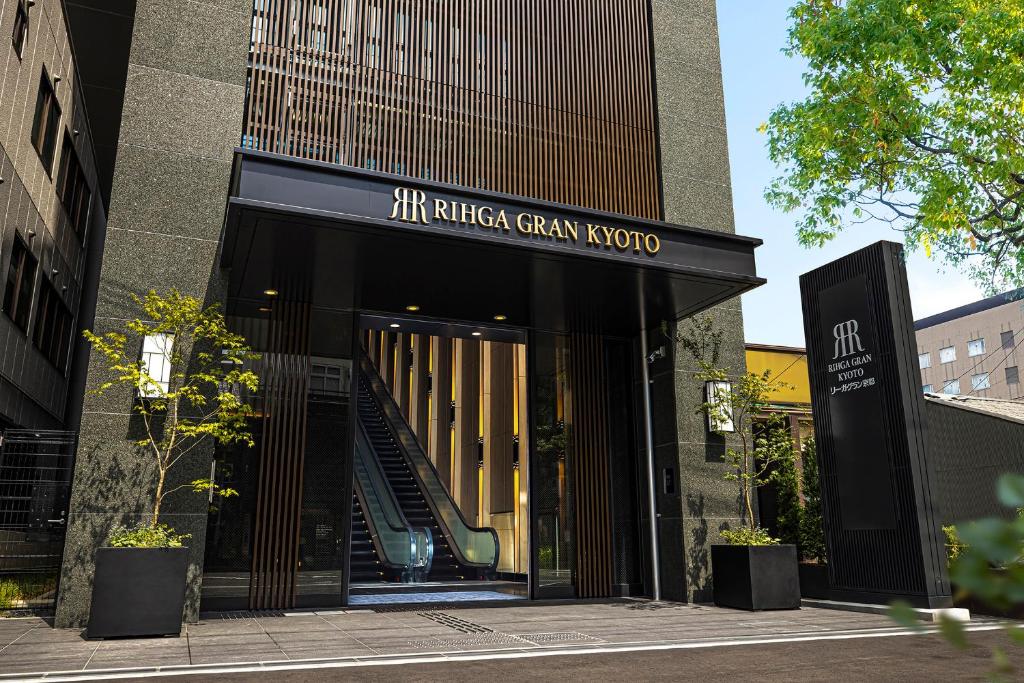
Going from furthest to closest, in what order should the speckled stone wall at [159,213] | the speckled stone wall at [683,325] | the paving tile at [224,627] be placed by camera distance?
the speckled stone wall at [683,325]
the speckled stone wall at [159,213]
the paving tile at [224,627]

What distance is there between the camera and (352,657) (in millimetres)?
6457

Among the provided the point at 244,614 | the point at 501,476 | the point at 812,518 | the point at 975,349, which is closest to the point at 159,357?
the point at 244,614

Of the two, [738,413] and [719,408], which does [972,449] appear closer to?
[738,413]

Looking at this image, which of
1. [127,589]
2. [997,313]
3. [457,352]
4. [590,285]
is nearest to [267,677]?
[127,589]

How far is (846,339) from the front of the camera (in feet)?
35.6

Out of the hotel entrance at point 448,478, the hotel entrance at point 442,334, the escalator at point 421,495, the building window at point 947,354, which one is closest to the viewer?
the hotel entrance at point 442,334

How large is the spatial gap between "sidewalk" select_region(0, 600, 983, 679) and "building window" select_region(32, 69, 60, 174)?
27.2 feet

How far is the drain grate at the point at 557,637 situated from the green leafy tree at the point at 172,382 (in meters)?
3.32

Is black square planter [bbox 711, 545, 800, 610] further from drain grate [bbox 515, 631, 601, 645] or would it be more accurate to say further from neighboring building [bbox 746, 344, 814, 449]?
neighboring building [bbox 746, 344, 814, 449]

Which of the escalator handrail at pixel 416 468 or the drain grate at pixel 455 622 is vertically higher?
the escalator handrail at pixel 416 468

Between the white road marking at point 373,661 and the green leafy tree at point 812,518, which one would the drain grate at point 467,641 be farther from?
the green leafy tree at point 812,518

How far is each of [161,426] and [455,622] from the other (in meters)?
3.87

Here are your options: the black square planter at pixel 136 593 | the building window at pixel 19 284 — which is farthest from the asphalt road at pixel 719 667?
the building window at pixel 19 284

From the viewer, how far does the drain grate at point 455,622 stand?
26.7 ft
